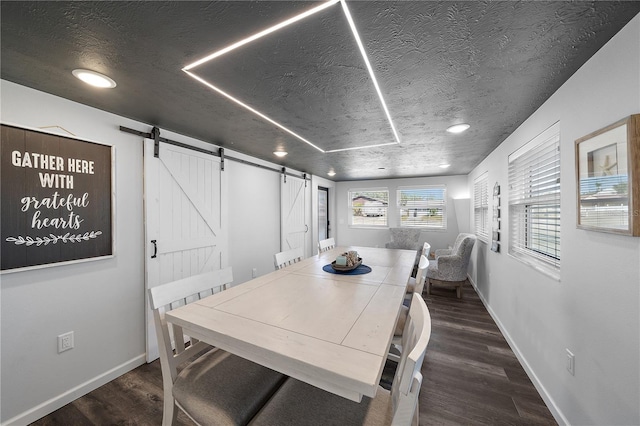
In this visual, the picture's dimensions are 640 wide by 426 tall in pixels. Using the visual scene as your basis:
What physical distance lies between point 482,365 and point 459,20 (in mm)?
2657

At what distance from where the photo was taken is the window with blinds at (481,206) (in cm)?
372

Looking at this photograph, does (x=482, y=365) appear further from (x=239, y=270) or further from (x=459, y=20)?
(x=239, y=270)

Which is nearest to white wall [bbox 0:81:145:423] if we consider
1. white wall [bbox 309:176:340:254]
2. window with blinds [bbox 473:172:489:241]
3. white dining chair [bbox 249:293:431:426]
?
white dining chair [bbox 249:293:431:426]

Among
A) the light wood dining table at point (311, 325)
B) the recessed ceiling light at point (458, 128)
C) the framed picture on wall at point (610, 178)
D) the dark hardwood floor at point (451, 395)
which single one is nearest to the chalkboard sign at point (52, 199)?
the dark hardwood floor at point (451, 395)

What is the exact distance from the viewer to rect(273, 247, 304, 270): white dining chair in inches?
93.9

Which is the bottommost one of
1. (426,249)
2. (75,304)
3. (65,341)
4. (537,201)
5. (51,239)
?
(65,341)

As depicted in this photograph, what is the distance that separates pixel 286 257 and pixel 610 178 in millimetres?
2357

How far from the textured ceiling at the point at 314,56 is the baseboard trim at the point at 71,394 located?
2.21 metres

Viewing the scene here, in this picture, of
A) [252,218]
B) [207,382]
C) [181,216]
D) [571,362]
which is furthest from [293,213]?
[571,362]

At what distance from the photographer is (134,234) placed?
220 centimetres

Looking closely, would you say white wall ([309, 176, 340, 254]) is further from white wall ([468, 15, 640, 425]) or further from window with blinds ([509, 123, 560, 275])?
white wall ([468, 15, 640, 425])

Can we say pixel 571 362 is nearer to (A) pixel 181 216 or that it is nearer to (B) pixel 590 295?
(B) pixel 590 295

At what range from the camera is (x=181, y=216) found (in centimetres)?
260

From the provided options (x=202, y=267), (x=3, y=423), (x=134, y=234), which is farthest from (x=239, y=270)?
(x=3, y=423)
